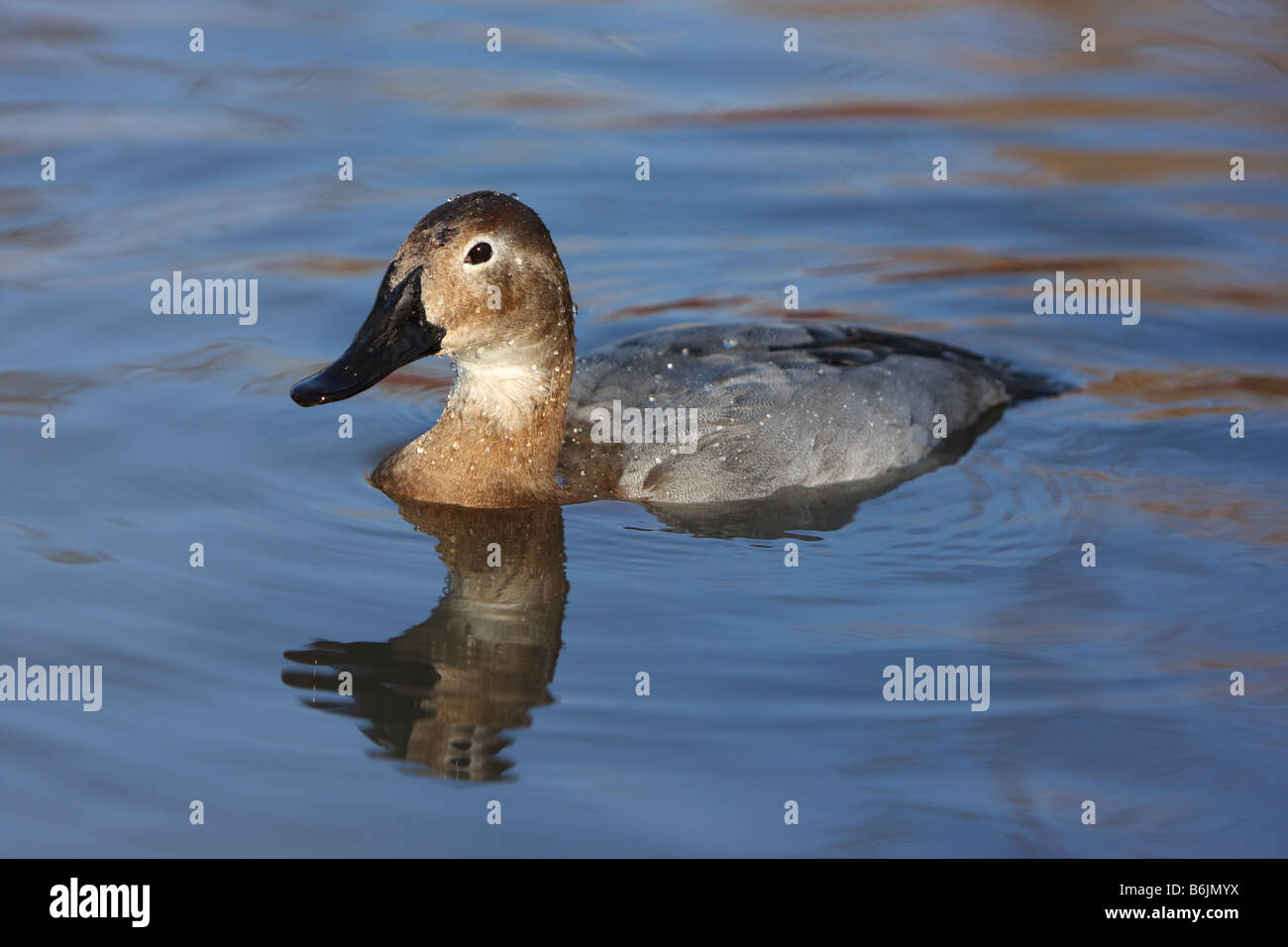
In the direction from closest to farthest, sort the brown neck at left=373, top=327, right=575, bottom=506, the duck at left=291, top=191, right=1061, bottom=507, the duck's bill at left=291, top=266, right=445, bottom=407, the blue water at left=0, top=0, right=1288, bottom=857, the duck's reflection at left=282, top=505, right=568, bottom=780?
1. the blue water at left=0, top=0, right=1288, bottom=857
2. the duck's reflection at left=282, top=505, right=568, bottom=780
3. the duck's bill at left=291, top=266, right=445, bottom=407
4. the duck at left=291, top=191, right=1061, bottom=507
5. the brown neck at left=373, top=327, right=575, bottom=506

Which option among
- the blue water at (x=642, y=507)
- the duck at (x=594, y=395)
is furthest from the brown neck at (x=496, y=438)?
the blue water at (x=642, y=507)

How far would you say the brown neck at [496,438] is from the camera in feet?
23.8

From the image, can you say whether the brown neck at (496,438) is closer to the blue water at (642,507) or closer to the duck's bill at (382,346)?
the blue water at (642,507)

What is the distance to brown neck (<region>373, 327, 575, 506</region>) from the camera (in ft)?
23.8

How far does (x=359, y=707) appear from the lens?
5621 millimetres

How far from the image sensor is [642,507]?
7.34 meters

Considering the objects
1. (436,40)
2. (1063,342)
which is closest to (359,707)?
(1063,342)

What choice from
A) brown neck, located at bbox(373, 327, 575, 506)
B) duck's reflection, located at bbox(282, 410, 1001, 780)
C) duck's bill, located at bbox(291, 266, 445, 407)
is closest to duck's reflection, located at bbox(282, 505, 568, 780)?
duck's reflection, located at bbox(282, 410, 1001, 780)

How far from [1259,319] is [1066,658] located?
4206mm

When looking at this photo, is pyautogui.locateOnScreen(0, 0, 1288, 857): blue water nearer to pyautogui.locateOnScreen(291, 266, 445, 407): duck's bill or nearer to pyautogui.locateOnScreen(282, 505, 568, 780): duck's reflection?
pyautogui.locateOnScreen(282, 505, 568, 780): duck's reflection

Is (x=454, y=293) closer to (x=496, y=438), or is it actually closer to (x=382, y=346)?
(x=382, y=346)

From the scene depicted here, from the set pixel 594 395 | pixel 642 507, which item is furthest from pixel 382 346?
pixel 642 507

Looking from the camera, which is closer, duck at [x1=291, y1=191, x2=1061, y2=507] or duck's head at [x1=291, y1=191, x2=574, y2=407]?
duck's head at [x1=291, y1=191, x2=574, y2=407]

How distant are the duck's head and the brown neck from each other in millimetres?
234
